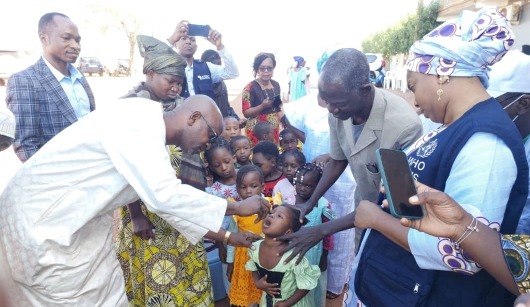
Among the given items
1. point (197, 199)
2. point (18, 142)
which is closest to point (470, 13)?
point (197, 199)

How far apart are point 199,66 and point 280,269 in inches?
126

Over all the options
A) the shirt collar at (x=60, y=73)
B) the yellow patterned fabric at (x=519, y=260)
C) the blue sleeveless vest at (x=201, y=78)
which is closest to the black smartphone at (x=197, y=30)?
the blue sleeveless vest at (x=201, y=78)

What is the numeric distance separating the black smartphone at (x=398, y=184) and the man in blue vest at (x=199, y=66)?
11.5 feet

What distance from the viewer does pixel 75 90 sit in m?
3.52

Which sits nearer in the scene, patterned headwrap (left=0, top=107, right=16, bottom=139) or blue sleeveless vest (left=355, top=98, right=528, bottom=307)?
blue sleeveless vest (left=355, top=98, right=528, bottom=307)

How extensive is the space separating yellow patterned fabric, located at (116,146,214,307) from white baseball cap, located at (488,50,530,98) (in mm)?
2072

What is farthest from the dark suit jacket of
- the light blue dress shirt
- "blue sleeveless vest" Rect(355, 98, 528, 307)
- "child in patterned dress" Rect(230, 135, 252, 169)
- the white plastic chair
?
the white plastic chair

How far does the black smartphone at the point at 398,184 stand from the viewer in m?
1.27

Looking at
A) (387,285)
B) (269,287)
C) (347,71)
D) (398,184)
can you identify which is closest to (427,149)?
(398,184)

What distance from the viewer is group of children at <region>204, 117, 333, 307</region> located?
2490 millimetres

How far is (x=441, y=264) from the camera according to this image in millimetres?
1402

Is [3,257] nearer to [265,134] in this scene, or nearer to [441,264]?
[441,264]

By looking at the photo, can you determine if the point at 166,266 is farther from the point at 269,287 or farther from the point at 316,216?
the point at 316,216

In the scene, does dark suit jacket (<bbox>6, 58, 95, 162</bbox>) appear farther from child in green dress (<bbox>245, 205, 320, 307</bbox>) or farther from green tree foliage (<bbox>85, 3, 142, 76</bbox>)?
green tree foliage (<bbox>85, 3, 142, 76</bbox>)
